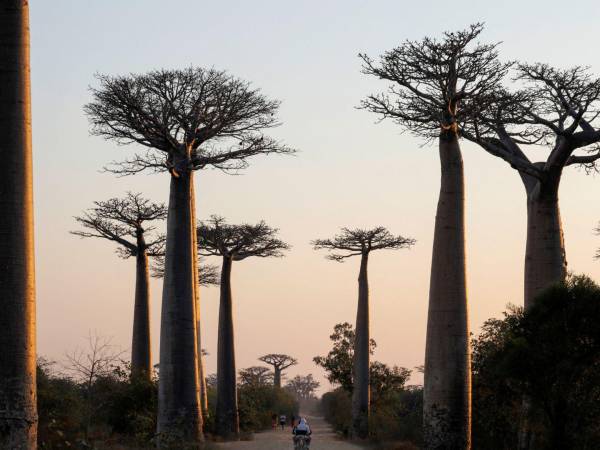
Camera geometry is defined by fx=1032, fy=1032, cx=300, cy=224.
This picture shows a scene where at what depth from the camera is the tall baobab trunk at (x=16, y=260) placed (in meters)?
8.23

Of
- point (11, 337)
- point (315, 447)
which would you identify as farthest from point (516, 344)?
point (315, 447)

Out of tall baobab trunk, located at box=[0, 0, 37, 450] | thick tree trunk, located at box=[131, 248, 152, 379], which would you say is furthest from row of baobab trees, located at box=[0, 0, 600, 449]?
thick tree trunk, located at box=[131, 248, 152, 379]

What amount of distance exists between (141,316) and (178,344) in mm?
9899

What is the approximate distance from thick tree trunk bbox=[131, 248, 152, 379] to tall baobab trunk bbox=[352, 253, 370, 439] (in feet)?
18.3

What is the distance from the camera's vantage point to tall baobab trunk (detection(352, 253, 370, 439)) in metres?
27.3

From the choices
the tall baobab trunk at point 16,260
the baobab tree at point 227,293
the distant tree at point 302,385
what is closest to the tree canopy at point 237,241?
the baobab tree at point 227,293

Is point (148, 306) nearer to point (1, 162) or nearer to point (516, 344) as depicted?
point (516, 344)

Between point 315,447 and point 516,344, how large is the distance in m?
11.5

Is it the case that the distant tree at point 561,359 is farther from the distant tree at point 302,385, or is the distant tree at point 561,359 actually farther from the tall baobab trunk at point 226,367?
the distant tree at point 302,385

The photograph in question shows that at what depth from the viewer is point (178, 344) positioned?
1631 centimetres

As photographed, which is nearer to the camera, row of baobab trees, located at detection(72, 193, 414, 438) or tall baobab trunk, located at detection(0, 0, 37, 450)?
tall baobab trunk, located at detection(0, 0, 37, 450)

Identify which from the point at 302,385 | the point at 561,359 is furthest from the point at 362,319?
the point at 302,385

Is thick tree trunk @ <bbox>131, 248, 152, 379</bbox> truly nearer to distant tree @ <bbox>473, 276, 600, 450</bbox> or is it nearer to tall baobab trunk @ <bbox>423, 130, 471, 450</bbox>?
tall baobab trunk @ <bbox>423, 130, 471, 450</bbox>

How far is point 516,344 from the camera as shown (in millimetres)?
11406
